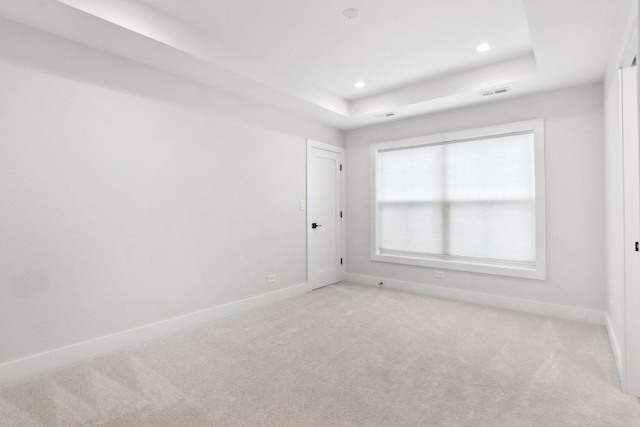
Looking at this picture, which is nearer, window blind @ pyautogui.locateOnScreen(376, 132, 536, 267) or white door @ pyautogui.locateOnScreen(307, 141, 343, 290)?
window blind @ pyautogui.locateOnScreen(376, 132, 536, 267)

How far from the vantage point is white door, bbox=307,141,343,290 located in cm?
499

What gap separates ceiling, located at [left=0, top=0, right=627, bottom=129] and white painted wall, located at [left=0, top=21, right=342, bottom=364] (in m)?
0.30

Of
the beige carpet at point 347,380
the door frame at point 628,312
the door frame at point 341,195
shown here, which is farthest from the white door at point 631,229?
the door frame at point 341,195

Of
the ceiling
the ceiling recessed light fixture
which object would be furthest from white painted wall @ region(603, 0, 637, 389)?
the ceiling recessed light fixture

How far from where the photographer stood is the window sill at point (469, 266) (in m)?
3.87

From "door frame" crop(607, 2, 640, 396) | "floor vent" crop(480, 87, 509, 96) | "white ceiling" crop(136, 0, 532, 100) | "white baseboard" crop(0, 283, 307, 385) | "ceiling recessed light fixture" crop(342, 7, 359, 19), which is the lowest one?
"white baseboard" crop(0, 283, 307, 385)

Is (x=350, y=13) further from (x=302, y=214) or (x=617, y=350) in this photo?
(x=617, y=350)

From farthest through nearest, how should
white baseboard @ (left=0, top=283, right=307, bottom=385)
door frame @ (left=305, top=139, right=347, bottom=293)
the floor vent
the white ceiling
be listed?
door frame @ (left=305, top=139, right=347, bottom=293)
the floor vent
the white ceiling
white baseboard @ (left=0, top=283, right=307, bottom=385)

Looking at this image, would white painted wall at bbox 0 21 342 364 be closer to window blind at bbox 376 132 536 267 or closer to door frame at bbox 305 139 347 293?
door frame at bbox 305 139 347 293

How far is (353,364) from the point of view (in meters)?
2.61

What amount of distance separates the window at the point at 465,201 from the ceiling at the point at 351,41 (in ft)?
2.00

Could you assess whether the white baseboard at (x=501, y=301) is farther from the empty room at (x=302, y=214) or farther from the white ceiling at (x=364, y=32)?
the white ceiling at (x=364, y=32)

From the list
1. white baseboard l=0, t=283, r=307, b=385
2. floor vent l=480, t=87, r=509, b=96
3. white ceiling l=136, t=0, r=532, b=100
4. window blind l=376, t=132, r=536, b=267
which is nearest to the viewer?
white baseboard l=0, t=283, r=307, b=385

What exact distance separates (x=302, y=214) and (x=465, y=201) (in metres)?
2.28
